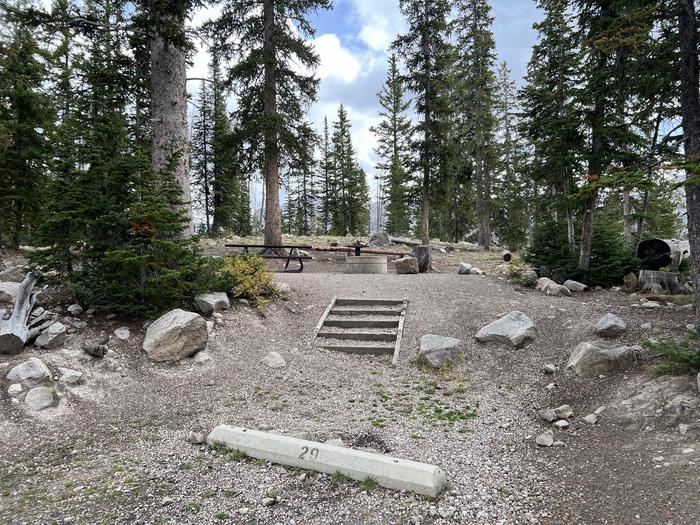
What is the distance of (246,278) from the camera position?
7840 millimetres

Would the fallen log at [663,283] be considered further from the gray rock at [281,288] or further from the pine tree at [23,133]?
the pine tree at [23,133]

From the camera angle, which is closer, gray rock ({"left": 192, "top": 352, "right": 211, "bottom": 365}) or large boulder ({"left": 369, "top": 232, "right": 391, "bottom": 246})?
gray rock ({"left": 192, "top": 352, "right": 211, "bottom": 365})

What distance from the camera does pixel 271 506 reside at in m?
3.10

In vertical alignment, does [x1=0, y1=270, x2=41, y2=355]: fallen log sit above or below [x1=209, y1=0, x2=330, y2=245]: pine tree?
below

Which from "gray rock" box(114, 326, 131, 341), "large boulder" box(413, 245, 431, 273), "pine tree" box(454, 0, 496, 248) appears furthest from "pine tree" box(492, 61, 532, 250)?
"gray rock" box(114, 326, 131, 341)

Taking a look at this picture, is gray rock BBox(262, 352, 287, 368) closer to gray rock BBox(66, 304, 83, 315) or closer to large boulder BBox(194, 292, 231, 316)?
large boulder BBox(194, 292, 231, 316)

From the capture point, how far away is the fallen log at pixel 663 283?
339 inches

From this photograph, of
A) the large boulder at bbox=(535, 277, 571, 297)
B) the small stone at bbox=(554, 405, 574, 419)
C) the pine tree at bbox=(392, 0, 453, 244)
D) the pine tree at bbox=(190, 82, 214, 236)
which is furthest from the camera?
the pine tree at bbox=(190, 82, 214, 236)

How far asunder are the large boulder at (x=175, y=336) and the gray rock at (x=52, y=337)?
104 cm

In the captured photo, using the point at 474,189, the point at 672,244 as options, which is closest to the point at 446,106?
the point at 474,189

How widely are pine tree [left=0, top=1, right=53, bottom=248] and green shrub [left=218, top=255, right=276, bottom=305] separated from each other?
317 inches

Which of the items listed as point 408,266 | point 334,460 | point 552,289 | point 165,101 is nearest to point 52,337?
point 334,460

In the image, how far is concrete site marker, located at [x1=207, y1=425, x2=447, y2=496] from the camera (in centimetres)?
320

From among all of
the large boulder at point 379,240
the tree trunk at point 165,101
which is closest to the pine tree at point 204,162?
the large boulder at point 379,240
